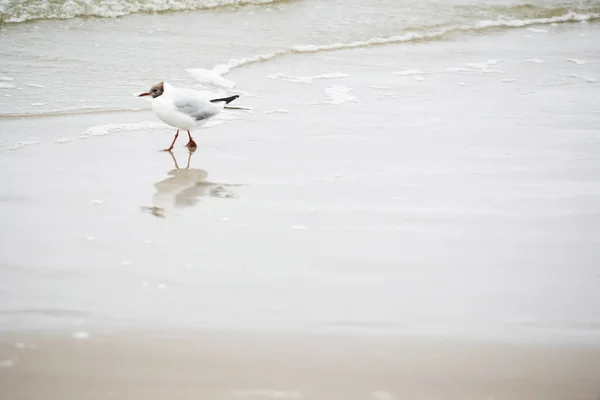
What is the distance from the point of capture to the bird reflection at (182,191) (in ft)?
14.1

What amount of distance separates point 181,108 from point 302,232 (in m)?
2.02

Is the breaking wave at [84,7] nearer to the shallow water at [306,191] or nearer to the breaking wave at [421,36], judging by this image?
the shallow water at [306,191]

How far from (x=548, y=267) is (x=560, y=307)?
379 millimetres

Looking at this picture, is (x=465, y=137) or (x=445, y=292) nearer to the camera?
(x=445, y=292)

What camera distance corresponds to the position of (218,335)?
2.91m

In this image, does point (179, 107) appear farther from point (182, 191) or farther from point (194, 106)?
point (182, 191)

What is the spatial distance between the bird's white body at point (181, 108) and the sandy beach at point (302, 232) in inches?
8.1

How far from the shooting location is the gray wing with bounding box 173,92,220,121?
18.2 feet

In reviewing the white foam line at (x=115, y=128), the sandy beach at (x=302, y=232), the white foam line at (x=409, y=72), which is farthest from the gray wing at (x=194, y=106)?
the white foam line at (x=409, y=72)

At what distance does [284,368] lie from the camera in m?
2.73

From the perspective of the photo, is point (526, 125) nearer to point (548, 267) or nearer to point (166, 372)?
point (548, 267)

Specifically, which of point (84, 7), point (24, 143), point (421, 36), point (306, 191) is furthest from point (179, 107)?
point (84, 7)

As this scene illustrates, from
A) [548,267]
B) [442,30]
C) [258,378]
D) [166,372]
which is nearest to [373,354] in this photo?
[258,378]

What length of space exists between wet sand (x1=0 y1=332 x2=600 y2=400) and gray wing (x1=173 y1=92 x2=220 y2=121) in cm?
289
